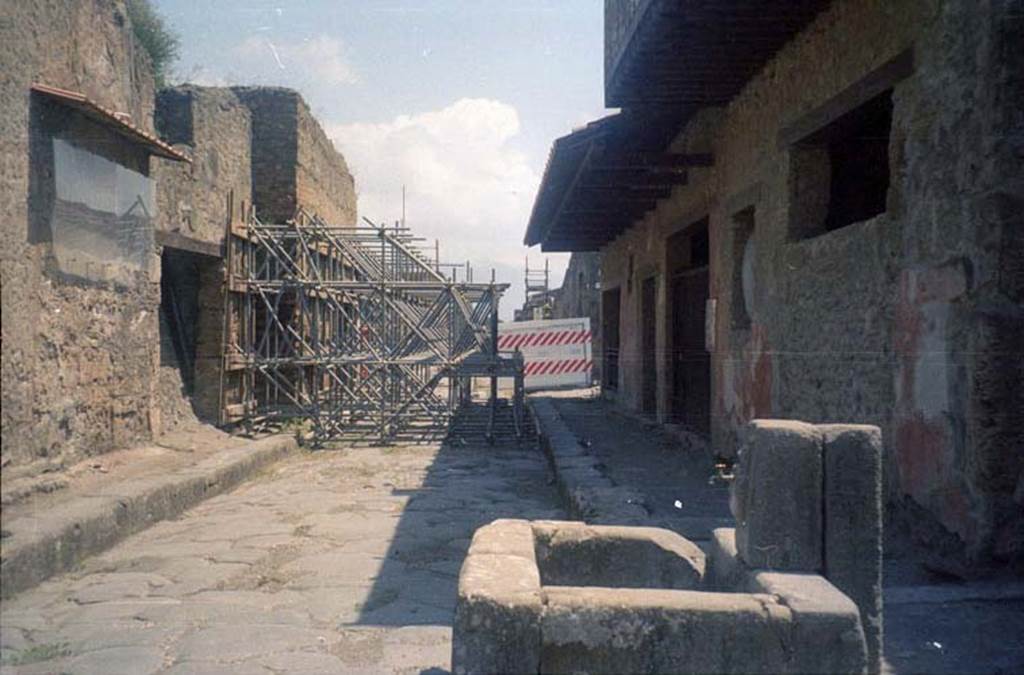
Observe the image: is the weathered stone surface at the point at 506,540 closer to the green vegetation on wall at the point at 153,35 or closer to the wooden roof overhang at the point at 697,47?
the wooden roof overhang at the point at 697,47

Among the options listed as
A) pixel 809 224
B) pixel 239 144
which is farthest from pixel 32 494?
pixel 239 144

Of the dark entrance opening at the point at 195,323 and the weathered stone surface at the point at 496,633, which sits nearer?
the weathered stone surface at the point at 496,633

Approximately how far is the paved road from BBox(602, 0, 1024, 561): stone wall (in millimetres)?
2340

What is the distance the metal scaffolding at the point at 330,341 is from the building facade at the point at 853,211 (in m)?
2.75

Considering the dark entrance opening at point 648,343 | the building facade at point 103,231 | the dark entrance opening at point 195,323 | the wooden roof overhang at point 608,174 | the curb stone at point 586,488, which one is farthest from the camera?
the dark entrance opening at point 648,343

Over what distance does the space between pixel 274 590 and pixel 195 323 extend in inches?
265

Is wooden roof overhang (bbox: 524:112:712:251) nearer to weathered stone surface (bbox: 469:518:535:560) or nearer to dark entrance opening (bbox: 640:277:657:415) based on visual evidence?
dark entrance opening (bbox: 640:277:657:415)

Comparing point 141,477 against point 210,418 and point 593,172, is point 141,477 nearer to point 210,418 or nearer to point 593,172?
point 210,418

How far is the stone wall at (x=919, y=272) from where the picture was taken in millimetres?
3604

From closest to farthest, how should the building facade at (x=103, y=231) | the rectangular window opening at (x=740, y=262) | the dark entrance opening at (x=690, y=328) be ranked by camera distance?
the building facade at (x=103, y=231)
the rectangular window opening at (x=740, y=262)
the dark entrance opening at (x=690, y=328)

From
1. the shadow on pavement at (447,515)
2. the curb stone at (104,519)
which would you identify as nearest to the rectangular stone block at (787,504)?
the shadow on pavement at (447,515)

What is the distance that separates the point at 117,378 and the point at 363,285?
398 cm

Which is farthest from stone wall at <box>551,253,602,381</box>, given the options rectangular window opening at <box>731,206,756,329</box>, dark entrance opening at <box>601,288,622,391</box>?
rectangular window opening at <box>731,206,756,329</box>

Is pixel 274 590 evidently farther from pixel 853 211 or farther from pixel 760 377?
pixel 853 211
